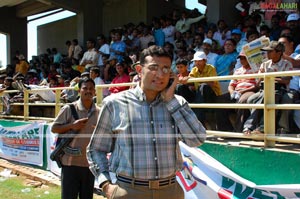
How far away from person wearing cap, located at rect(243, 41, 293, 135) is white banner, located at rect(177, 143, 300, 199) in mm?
522

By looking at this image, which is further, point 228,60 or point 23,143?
point 23,143

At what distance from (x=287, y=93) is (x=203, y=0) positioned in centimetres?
1149

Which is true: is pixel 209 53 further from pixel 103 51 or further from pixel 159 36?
pixel 103 51

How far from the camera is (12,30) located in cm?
2052

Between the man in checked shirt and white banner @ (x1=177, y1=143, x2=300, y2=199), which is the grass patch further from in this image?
the man in checked shirt

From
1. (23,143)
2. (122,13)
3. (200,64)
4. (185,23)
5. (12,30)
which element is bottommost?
(23,143)

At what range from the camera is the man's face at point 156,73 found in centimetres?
257

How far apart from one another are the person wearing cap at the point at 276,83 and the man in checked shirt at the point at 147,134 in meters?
1.81

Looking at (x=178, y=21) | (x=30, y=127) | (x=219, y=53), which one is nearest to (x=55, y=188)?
(x=30, y=127)

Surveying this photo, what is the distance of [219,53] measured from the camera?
872 cm

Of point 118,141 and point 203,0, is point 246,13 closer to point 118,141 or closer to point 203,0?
point 203,0

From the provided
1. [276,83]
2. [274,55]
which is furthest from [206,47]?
[276,83]

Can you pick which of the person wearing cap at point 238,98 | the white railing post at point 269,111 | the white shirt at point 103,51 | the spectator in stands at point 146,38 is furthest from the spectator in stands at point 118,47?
the white railing post at point 269,111

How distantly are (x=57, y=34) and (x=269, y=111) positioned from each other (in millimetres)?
17765
